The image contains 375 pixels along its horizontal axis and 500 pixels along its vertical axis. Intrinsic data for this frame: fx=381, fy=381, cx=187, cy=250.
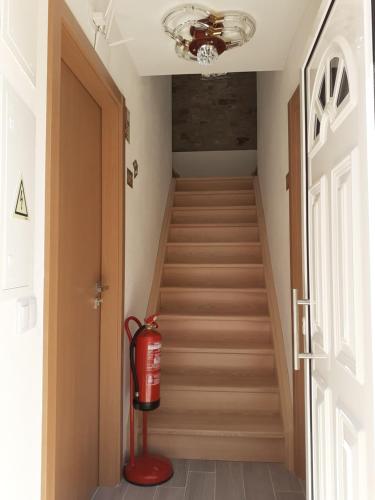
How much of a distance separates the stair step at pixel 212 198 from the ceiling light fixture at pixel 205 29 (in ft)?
8.19

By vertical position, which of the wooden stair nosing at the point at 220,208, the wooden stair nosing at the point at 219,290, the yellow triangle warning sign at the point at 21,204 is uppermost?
the wooden stair nosing at the point at 220,208

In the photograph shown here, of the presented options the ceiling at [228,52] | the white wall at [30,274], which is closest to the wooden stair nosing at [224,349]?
the white wall at [30,274]

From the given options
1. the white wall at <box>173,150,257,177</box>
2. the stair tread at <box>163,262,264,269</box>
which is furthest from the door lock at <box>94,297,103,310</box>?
the white wall at <box>173,150,257,177</box>

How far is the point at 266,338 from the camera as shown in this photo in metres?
3.05

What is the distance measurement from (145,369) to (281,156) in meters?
1.73

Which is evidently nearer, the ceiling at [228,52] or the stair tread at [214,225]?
the ceiling at [228,52]

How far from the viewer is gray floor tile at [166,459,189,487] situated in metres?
2.15

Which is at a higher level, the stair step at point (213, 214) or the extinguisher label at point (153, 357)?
the stair step at point (213, 214)

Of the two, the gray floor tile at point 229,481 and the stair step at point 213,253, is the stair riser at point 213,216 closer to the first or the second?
the stair step at point 213,253

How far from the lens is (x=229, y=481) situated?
2.17m

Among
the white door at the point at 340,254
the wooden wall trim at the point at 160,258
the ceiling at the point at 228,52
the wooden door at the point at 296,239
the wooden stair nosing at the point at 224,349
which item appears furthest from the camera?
the wooden wall trim at the point at 160,258

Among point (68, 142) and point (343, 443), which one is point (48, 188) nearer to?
point (68, 142)

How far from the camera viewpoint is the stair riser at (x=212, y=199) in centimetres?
459

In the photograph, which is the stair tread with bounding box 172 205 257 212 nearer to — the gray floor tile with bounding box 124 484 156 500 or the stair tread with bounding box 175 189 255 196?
the stair tread with bounding box 175 189 255 196
